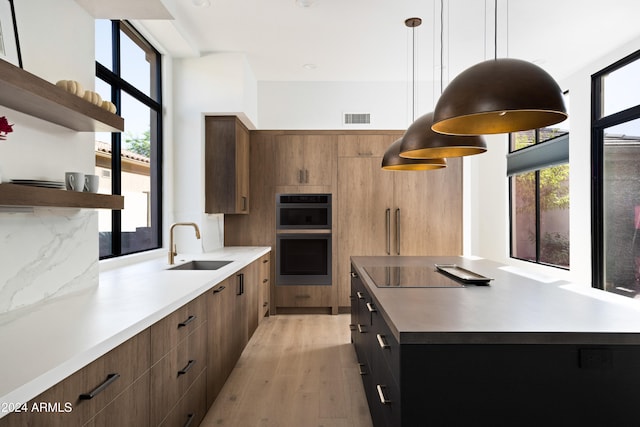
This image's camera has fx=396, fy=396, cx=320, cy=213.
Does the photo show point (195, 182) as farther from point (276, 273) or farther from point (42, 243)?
point (42, 243)

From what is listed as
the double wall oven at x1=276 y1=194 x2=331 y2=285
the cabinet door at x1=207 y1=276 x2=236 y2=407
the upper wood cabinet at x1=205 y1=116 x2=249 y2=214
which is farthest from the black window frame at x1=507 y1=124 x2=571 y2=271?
the cabinet door at x1=207 y1=276 x2=236 y2=407

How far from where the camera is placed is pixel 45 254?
68.7 inches

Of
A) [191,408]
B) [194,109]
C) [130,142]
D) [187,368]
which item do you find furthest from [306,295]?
[187,368]

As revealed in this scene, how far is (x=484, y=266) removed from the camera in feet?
9.62

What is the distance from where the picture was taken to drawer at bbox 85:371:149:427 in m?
1.20

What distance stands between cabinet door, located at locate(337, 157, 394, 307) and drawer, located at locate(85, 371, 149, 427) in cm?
351

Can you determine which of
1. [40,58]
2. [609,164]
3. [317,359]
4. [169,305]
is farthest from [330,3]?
[609,164]

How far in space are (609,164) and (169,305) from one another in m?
4.29

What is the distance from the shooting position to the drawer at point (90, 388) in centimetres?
94

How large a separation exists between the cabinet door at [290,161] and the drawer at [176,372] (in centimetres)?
286

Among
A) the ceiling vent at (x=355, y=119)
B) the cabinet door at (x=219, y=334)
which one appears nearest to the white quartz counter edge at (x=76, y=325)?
the cabinet door at (x=219, y=334)

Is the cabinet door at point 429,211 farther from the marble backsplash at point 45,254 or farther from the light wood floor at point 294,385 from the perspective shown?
the marble backsplash at point 45,254

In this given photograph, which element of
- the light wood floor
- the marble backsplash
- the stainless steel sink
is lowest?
the light wood floor

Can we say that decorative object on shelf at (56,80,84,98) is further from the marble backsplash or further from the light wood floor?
the light wood floor
